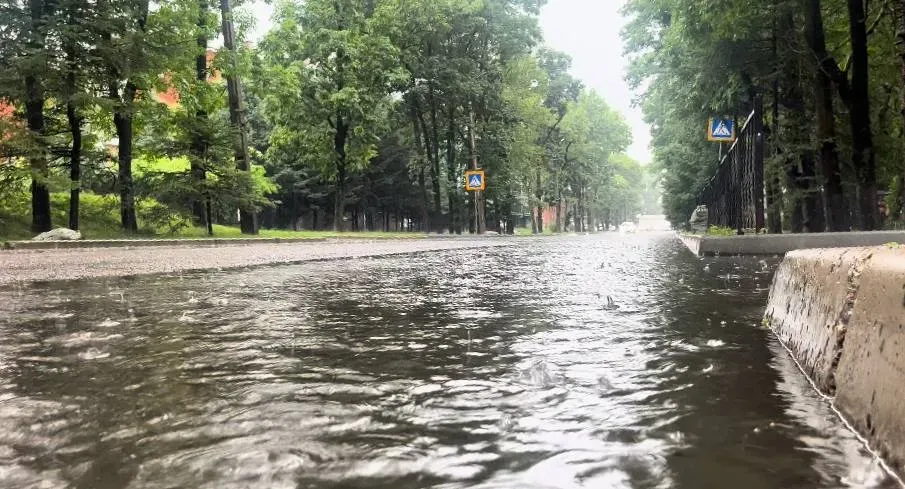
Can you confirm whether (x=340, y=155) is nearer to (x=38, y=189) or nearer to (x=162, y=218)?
(x=162, y=218)

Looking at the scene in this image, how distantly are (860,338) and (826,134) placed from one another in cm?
1247

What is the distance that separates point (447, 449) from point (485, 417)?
1.16ft

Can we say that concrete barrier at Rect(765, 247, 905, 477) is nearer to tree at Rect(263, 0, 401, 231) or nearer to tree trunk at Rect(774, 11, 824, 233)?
tree trunk at Rect(774, 11, 824, 233)

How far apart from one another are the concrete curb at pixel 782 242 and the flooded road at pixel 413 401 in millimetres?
4418

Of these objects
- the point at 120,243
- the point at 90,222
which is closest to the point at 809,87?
the point at 120,243

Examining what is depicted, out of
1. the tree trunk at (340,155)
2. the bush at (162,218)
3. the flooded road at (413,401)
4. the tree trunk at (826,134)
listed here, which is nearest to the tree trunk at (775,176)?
the tree trunk at (826,134)

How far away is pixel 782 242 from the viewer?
455 inches

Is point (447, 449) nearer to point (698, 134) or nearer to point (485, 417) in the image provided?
point (485, 417)

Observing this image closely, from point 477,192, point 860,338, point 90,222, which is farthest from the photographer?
point 477,192

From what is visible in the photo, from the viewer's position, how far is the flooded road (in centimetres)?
185

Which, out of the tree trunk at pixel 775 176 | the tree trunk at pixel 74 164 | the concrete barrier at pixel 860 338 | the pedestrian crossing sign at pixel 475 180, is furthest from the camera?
the pedestrian crossing sign at pixel 475 180

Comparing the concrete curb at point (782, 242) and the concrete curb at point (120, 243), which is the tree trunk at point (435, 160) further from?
the concrete curb at point (782, 242)

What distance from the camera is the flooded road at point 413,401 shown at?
1851 millimetres

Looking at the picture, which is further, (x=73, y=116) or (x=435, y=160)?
(x=435, y=160)
